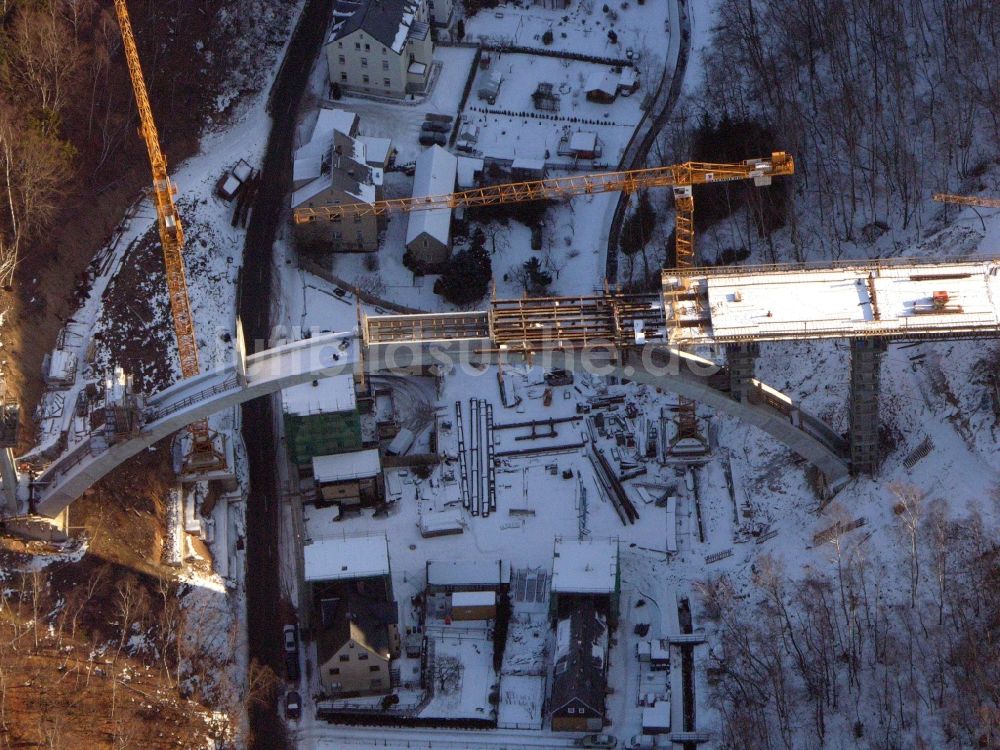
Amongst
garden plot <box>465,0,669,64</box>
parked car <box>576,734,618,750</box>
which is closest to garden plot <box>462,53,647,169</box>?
garden plot <box>465,0,669,64</box>

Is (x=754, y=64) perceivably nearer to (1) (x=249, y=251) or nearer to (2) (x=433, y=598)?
(1) (x=249, y=251)

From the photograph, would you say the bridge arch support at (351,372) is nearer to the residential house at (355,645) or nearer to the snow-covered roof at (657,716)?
the residential house at (355,645)

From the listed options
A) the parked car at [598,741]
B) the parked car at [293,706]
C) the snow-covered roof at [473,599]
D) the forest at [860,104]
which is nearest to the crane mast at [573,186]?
the forest at [860,104]

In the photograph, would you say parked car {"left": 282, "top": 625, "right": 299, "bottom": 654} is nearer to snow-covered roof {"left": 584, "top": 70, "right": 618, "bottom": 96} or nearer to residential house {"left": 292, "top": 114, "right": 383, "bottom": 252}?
residential house {"left": 292, "top": 114, "right": 383, "bottom": 252}

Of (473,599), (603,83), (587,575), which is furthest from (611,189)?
(473,599)

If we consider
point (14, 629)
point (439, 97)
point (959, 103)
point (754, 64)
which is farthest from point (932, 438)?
point (14, 629)

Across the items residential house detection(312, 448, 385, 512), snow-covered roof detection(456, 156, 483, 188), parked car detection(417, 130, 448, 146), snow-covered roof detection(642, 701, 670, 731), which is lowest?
snow-covered roof detection(642, 701, 670, 731)

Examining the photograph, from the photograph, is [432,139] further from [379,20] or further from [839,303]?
[839,303]
